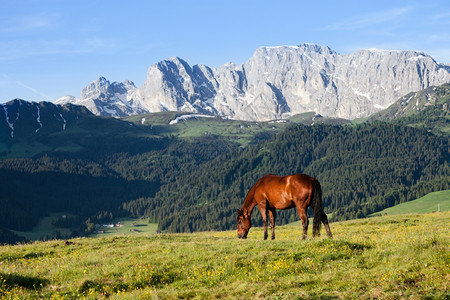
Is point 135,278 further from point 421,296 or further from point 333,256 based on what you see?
point 421,296

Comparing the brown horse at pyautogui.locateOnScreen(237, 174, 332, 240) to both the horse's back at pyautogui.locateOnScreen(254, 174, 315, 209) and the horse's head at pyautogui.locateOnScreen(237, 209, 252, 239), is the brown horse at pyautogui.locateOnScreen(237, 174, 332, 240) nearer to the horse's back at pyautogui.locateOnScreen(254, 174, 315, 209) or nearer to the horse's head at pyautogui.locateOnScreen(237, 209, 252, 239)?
the horse's back at pyautogui.locateOnScreen(254, 174, 315, 209)

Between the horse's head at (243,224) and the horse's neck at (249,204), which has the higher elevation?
the horse's neck at (249,204)

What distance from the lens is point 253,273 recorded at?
1794 centimetres

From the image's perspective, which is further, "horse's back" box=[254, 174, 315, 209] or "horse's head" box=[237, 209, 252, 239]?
"horse's head" box=[237, 209, 252, 239]

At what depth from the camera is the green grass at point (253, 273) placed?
50.2 feet

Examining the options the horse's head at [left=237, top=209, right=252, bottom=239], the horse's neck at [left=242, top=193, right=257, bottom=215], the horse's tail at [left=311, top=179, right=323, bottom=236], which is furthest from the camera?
the horse's head at [left=237, top=209, right=252, bottom=239]

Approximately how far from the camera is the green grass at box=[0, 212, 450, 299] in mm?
15312

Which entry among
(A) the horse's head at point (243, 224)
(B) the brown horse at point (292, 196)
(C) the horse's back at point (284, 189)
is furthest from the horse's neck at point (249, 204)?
(C) the horse's back at point (284, 189)

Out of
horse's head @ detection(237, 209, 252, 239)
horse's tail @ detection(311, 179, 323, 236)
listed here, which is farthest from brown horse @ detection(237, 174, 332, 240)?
horse's head @ detection(237, 209, 252, 239)

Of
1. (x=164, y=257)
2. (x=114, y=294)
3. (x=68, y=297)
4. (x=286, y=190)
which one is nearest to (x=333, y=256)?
(x=286, y=190)

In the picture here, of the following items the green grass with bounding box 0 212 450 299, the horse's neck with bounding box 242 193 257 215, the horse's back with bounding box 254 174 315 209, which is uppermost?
the horse's back with bounding box 254 174 315 209

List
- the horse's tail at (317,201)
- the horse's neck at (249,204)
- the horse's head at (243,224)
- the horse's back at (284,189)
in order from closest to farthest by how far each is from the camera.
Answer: the horse's tail at (317,201) < the horse's back at (284,189) < the horse's neck at (249,204) < the horse's head at (243,224)

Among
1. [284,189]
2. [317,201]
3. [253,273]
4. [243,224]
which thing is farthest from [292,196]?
[253,273]

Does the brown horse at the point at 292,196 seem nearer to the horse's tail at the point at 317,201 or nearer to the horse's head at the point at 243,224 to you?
the horse's tail at the point at 317,201
